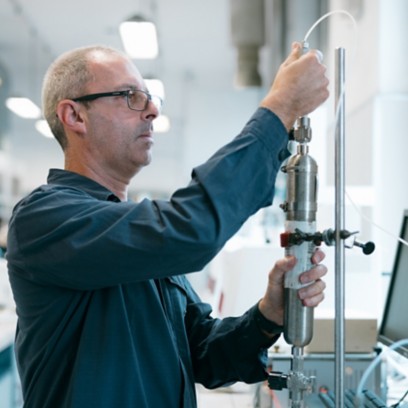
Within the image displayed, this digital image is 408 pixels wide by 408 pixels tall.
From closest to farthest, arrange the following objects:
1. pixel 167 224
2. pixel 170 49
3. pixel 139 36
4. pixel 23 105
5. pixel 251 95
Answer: pixel 167 224, pixel 139 36, pixel 23 105, pixel 170 49, pixel 251 95

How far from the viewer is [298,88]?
81cm

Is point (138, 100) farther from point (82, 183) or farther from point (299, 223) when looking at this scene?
point (299, 223)

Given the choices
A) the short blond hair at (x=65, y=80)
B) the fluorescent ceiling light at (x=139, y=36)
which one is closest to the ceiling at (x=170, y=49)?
the fluorescent ceiling light at (x=139, y=36)

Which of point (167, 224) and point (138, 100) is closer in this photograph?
point (167, 224)

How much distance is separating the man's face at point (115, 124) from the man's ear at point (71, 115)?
0.02 m

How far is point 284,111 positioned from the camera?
2.73 feet

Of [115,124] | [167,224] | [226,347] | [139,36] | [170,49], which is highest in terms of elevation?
[170,49]

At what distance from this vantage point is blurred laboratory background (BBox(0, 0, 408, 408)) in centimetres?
179

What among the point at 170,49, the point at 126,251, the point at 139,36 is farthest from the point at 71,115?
the point at 170,49

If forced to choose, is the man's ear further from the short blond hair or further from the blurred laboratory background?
the blurred laboratory background

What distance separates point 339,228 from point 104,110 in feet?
1.69

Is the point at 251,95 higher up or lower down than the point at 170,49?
lower down

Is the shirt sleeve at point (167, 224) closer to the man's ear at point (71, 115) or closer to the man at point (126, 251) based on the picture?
the man at point (126, 251)

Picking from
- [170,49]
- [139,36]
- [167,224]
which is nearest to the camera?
[167,224]
